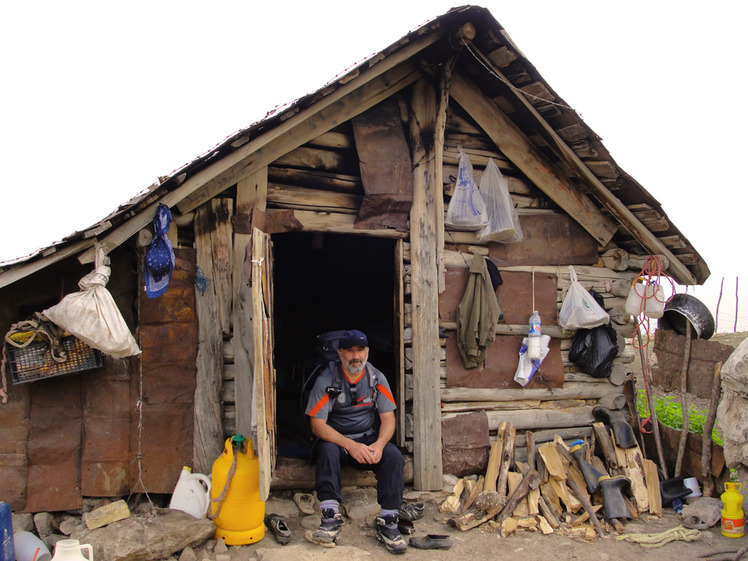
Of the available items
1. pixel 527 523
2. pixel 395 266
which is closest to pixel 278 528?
pixel 527 523

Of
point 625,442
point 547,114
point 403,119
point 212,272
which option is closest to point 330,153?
point 403,119

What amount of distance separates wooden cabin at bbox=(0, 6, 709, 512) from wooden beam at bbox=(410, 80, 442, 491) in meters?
0.02

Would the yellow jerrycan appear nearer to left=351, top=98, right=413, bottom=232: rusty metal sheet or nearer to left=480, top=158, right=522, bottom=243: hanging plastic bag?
left=351, top=98, right=413, bottom=232: rusty metal sheet

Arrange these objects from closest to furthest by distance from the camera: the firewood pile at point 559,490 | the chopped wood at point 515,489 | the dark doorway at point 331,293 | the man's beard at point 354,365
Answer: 1. the man's beard at point 354,365
2. the firewood pile at point 559,490
3. the chopped wood at point 515,489
4. the dark doorway at point 331,293

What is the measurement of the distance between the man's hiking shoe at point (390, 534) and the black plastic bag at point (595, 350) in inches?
111

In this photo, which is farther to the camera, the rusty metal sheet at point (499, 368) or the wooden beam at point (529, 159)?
the wooden beam at point (529, 159)

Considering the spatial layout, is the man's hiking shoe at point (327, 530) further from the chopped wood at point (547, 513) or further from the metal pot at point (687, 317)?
the metal pot at point (687, 317)

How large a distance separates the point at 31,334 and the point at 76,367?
0.42 meters

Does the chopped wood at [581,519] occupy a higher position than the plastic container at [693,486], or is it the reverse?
the plastic container at [693,486]

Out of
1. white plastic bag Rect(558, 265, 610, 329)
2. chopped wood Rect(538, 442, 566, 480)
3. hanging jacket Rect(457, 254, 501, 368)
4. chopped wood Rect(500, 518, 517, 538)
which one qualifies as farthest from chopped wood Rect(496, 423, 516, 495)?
white plastic bag Rect(558, 265, 610, 329)

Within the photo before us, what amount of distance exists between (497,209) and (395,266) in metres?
1.23

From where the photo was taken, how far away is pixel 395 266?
5703 millimetres

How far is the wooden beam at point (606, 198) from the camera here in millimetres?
5652

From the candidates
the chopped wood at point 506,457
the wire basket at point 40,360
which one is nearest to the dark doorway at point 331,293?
the chopped wood at point 506,457
